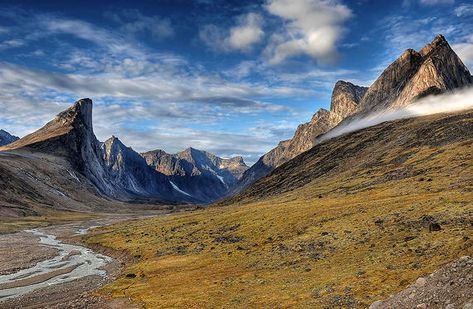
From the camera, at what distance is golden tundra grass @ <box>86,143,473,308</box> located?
4278cm

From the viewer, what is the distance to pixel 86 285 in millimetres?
64250

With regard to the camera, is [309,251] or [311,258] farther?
[309,251]

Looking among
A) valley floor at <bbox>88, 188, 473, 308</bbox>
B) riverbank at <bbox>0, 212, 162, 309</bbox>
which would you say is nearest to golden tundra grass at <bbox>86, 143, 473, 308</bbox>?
valley floor at <bbox>88, 188, 473, 308</bbox>

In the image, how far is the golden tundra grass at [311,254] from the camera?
4278 centimetres

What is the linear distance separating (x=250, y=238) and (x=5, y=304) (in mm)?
49015

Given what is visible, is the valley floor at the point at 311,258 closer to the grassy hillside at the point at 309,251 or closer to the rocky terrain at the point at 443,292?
the grassy hillside at the point at 309,251

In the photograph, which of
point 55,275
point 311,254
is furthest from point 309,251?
point 55,275

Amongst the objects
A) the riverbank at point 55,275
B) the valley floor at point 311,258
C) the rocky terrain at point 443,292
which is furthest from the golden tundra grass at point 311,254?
the rocky terrain at point 443,292

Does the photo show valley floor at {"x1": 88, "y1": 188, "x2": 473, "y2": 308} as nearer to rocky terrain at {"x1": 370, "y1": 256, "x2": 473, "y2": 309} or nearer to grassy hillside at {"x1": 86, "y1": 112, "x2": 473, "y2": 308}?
grassy hillside at {"x1": 86, "y1": 112, "x2": 473, "y2": 308}

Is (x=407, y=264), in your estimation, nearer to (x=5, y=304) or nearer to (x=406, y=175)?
(x=5, y=304)

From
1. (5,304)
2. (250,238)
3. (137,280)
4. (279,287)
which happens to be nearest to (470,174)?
(250,238)

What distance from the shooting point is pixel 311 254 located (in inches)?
2454

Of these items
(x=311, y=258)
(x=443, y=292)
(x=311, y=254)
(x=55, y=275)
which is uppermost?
(x=443, y=292)

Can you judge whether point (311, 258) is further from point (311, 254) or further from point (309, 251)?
point (309, 251)
